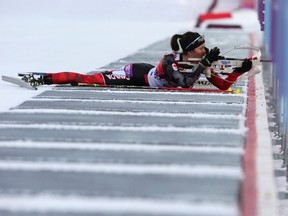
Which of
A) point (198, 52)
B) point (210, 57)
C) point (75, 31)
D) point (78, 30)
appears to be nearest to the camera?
point (210, 57)

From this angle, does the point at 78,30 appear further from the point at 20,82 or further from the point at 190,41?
the point at 190,41

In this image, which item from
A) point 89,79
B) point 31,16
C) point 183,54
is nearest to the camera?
point 183,54

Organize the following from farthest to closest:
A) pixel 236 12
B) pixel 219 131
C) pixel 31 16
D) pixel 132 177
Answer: pixel 236 12 → pixel 31 16 → pixel 219 131 → pixel 132 177

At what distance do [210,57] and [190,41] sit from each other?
0.22 meters

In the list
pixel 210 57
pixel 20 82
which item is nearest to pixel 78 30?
pixel 20 82

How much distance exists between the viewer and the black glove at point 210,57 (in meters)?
5.81

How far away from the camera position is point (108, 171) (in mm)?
3297

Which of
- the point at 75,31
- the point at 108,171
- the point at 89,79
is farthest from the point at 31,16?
the point at 108,171

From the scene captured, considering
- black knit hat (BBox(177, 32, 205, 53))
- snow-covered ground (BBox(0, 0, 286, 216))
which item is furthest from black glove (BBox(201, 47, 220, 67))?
snow-covered ground (BBox(0, 0, 286, 216))

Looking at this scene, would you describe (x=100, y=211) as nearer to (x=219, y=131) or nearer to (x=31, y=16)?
(x=219, y=131)

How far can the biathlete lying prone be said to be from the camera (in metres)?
5.88

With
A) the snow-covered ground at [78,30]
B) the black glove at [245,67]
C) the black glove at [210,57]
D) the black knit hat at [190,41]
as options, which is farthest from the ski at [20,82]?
the black glove at [245,67]

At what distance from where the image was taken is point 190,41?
588 centimetres

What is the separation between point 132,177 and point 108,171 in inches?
5.9
